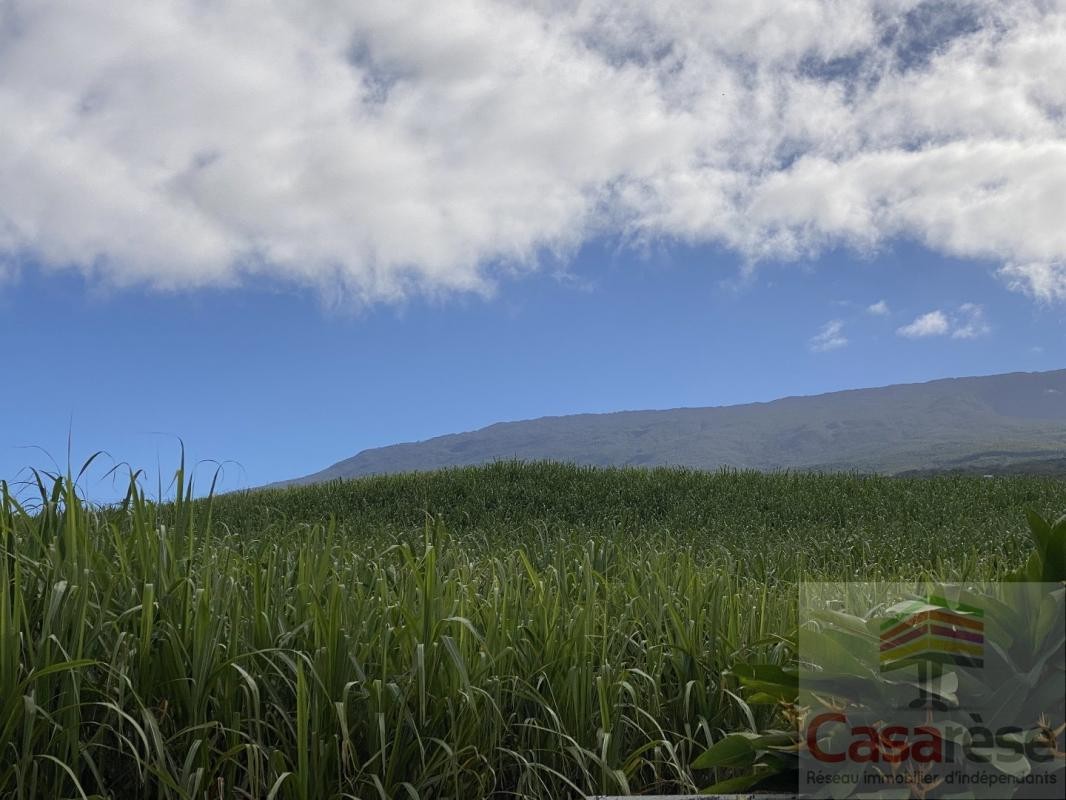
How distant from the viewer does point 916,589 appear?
4.33 m

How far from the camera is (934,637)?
1.86 metres

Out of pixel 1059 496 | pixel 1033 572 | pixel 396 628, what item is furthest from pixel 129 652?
pixel 1059 496

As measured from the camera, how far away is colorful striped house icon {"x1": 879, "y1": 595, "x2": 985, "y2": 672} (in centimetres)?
187

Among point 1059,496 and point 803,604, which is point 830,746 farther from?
point 1059,496

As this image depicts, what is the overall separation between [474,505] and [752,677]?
10959 millimetres

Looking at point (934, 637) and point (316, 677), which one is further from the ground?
point (934, 637)

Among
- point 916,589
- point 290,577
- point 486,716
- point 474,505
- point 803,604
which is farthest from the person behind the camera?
point 474,505
